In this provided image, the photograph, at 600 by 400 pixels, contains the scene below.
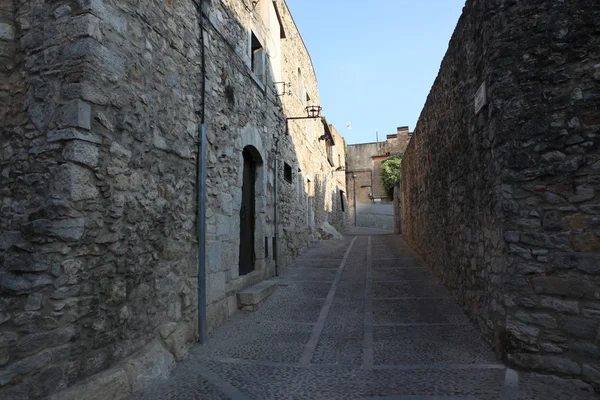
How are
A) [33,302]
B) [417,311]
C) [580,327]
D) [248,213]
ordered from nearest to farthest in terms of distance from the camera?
1. [33,302]
2. [580,327]
3. [417,311]
4. [248,213]

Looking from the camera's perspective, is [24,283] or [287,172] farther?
[287,172]

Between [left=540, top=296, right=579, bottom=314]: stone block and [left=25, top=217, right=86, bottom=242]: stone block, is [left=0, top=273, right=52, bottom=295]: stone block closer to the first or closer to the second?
[left=25, top=217, right=86, bottom=242]: stone block

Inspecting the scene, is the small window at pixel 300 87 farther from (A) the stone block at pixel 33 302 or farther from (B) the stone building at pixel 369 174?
(B) the stone building at pixel 369 174

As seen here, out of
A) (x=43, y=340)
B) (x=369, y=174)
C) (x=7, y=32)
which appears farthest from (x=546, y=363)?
Answer: (x=369, y=174)

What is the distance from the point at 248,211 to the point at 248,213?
0.11 ft

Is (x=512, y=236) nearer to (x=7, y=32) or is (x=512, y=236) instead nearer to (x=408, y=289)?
(x=408, y=289)

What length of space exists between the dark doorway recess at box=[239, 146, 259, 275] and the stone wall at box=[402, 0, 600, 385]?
11.3 feet

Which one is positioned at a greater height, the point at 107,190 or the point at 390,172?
the point at 390,172

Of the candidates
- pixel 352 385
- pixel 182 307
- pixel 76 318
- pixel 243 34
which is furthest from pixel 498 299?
pixel 243 34

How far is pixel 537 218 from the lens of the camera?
2.94 m

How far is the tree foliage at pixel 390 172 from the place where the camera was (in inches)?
973

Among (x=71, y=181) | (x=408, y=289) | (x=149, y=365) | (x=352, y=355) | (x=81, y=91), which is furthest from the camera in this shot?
(x=408, y=289)

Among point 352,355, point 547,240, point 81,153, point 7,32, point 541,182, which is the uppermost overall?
point 7,32

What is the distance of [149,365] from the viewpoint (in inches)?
112
